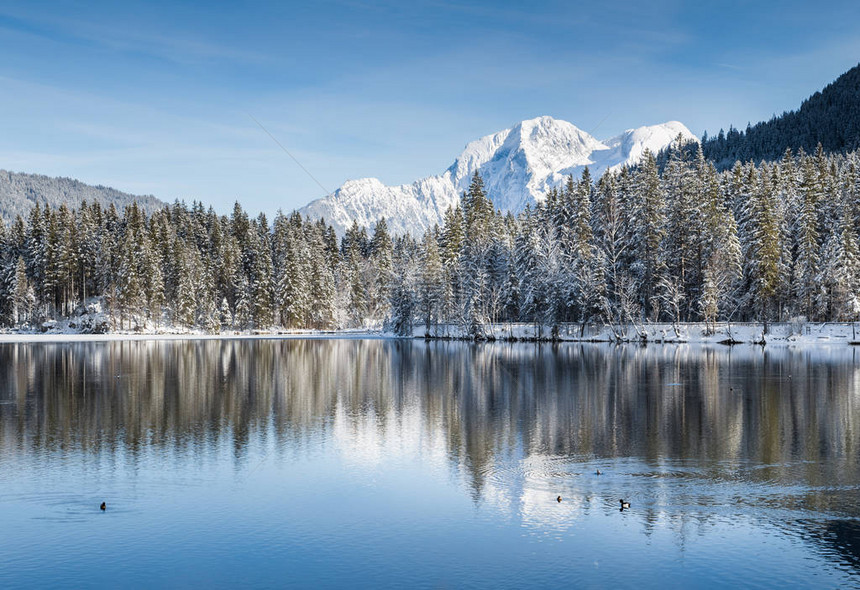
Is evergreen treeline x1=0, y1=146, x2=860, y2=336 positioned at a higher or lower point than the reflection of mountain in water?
higher

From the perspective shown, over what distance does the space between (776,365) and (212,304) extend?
10061cm

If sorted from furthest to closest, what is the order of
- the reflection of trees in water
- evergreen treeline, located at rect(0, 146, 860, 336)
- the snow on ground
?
evergreen treeline, located at rect(0, 146, 860, 336) < the snow on ground < the reflection of trees in water

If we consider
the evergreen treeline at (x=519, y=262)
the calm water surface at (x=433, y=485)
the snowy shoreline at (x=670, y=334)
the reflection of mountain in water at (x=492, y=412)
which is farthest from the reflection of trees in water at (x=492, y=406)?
the evergreen treeline at (x=519, y=262)

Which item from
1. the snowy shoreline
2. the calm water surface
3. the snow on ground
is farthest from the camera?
the snowy shoreline

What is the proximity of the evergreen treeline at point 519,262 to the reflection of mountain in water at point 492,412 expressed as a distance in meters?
26.9

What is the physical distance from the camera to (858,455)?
76.9ft

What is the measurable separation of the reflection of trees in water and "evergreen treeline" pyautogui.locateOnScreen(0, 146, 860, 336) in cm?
2423

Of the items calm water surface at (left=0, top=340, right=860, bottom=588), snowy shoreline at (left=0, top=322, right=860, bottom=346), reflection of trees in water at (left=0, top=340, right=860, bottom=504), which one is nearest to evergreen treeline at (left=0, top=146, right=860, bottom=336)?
snowy shoreline at (left=0, top=322, right=860, bottom=346)

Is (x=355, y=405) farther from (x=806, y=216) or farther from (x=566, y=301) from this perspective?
(x=806, y=216)

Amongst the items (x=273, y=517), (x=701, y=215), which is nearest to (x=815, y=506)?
(x=273, y=517)

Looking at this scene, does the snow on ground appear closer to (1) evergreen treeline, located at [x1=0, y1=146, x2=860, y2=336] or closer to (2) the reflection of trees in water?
(1) evergreen treeline, located at [x1=0, y1=146, x2=860, y2=336]

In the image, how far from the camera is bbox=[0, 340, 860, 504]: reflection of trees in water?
987 inches

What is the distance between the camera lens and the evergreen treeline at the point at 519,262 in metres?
84.2

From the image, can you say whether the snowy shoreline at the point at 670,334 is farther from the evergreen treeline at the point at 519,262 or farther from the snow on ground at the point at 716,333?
the evergreen treeline at the point at 519,262
